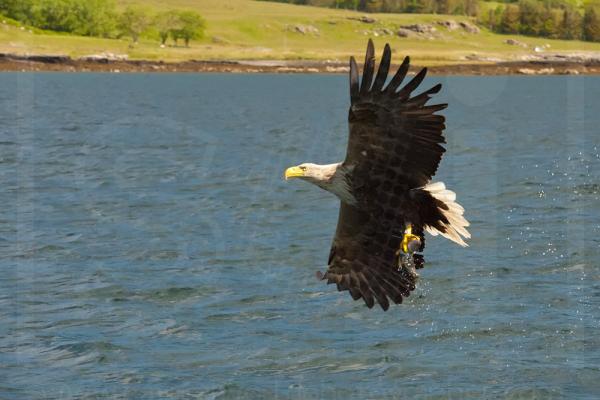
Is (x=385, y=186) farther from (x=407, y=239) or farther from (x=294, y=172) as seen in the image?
(x=294, y=172)

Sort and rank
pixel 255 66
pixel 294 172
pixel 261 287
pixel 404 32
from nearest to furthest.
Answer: pixel 294 172 → pixel 261 287 → pixel 255 66 → pixel 404 32

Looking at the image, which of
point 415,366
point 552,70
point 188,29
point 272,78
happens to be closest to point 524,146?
point 415,366

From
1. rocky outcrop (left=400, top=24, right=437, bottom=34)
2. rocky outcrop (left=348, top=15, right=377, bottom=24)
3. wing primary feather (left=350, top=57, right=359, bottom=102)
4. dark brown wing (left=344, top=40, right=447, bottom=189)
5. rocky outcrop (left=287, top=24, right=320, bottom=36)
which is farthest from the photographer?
rocky outcrop (left=348, top=15, right=377, bottom=24)

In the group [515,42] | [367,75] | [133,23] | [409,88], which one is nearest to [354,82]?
[367,75]

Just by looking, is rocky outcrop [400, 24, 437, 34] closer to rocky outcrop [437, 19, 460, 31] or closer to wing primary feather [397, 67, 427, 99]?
rocky outcrop [437, 19, 460, 31]

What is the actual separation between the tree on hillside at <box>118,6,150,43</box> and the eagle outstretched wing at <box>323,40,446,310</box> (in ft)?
437

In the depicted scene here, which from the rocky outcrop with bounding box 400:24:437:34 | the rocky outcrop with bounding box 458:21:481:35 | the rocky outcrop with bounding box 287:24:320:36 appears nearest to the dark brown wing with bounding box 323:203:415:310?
the rocky outcrop with bounding box 287:24:320:36

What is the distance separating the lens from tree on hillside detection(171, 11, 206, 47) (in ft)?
472

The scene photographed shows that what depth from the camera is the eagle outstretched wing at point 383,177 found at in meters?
10.8

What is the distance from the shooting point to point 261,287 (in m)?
17.5

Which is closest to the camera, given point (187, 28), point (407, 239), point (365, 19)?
point (407, 239)

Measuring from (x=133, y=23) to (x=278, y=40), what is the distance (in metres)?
22.5

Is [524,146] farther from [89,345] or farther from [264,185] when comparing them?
[89,345]

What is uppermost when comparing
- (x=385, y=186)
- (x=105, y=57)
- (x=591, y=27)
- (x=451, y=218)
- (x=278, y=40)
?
(x=385, y=186)
